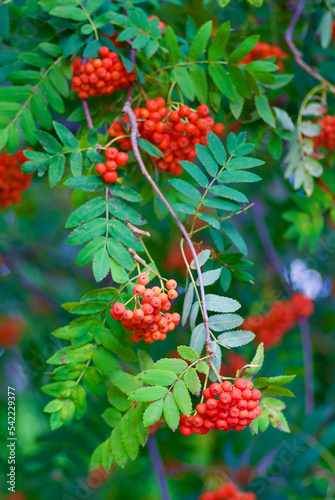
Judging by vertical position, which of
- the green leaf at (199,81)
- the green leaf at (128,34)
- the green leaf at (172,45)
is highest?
the green leaf at (128,34)

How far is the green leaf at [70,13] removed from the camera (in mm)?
1144

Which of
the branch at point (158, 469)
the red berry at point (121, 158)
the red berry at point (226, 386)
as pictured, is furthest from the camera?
the branch at point (158, 469)

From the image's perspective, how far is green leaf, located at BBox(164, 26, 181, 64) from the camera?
3.93 feet

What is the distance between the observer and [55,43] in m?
1.35

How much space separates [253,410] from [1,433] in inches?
83.4

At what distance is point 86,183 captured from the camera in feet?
3.36

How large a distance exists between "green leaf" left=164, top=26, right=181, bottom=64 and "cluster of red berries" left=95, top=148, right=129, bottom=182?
39 centimetres

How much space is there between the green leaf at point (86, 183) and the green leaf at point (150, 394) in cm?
49

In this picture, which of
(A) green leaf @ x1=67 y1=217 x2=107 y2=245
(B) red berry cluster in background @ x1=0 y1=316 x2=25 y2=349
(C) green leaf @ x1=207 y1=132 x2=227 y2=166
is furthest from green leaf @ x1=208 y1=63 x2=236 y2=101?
(B) red berry cluster in background @ x1=0 y1=316 x2=25 y2=349

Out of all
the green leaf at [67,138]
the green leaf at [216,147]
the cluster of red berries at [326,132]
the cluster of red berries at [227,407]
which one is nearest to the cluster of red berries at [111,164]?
the green leaf at [67,138]

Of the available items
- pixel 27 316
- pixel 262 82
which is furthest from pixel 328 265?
pixel 27 316

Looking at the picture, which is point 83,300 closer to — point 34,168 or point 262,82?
point 34,168

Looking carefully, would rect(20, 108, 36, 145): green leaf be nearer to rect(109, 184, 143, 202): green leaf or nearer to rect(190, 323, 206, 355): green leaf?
rect(109, 184, 143, 202): green leaf

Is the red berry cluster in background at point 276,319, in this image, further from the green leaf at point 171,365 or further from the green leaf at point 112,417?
the green leaf at point 171,365
